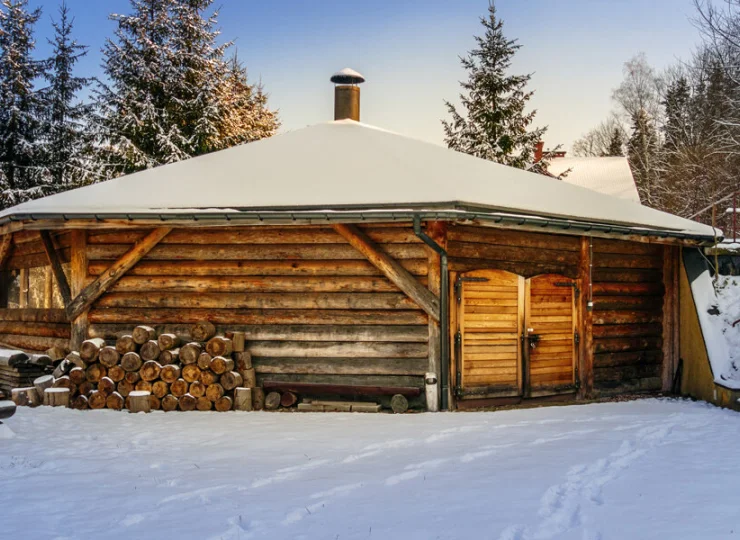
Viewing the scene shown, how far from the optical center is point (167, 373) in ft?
28.2

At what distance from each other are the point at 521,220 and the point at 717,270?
13.3ft

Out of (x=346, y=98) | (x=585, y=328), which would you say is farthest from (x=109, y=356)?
(x=346, y=98)

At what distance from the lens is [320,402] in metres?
8.77

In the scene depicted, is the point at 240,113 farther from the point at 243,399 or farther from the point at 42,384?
the point at 243,399

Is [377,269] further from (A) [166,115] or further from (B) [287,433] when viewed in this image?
(A) [166,115]

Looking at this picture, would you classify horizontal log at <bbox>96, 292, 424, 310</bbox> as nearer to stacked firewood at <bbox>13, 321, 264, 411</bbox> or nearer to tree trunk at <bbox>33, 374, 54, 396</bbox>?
stacked firewood at <bbox>13, 321, 264, 411</bbox>

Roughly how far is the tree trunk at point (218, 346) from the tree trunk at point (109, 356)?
1.29 meters

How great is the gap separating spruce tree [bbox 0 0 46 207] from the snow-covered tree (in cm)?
612

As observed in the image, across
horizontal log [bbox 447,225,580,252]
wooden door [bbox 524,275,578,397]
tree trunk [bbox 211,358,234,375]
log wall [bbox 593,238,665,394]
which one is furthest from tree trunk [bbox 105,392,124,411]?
log wall [bbox 593,238,665,394]

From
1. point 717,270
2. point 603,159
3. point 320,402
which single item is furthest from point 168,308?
point 603,159

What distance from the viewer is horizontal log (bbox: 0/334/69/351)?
9977 mm

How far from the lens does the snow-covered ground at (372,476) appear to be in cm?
410

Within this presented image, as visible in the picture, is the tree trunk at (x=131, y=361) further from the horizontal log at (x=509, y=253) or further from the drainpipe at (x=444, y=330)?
the horizontal log at (x=509, y=253)

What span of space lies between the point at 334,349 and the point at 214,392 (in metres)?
1.72
